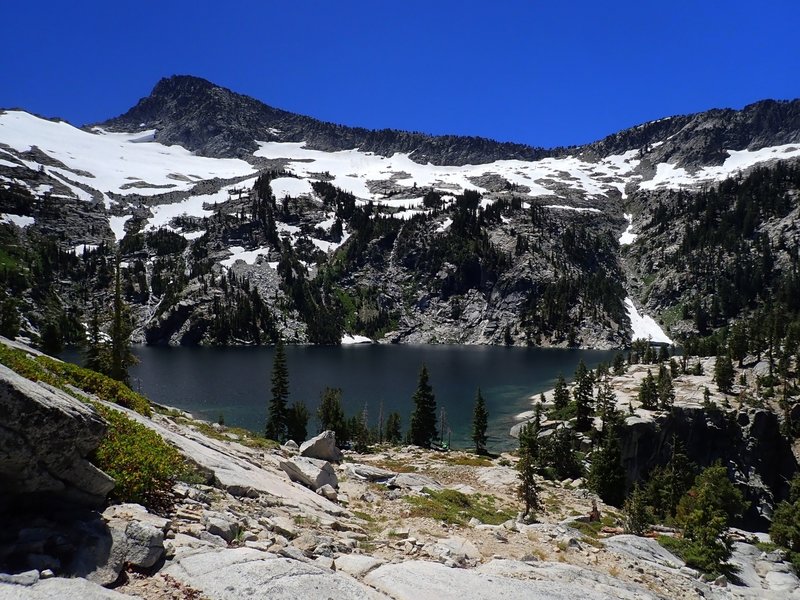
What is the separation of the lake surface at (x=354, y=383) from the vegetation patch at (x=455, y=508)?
5241 centimetres

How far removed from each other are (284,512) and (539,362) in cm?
18451

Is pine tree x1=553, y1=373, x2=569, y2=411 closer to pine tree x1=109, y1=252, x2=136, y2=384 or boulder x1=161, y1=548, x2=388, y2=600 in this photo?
pine tree x1=109, y1=252, x2=136, y2=384

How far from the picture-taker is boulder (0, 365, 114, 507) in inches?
340

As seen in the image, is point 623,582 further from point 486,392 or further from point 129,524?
point 486,392

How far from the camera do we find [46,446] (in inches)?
Answer: 364

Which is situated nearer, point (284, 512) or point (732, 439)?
point (284, 512)

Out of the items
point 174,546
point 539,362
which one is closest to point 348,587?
point 174,546

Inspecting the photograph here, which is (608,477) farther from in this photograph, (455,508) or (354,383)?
(354,383)

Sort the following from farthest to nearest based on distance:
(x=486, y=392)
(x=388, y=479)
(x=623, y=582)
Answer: (x=486, y=392) < (x=388, y=479) < (x=623, y=582)

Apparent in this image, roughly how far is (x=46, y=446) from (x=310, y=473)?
16.6 metres

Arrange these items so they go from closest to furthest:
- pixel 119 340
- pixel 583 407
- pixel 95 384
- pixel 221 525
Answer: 1. pixel 221 525
2. pixel 95 384
3. pixel 119 340
4. pixel 583 407

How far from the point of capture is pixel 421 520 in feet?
69.5

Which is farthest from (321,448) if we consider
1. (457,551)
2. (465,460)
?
(465,460)

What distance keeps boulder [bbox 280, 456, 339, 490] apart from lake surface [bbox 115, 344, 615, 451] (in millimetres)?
63391
